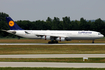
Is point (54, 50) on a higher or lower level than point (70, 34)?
lower

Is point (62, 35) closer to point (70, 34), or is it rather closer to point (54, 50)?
point (70, 34)

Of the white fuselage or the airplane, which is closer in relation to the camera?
the airplane

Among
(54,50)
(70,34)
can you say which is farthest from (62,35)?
(54,50)

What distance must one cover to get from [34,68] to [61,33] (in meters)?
43.1

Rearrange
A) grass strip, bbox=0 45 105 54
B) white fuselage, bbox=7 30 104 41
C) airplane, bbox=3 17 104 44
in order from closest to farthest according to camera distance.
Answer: grass strip, bbox=0 45 105 54, airplane, bbox=3 17 104 44, white fuselage, bbox=7 30 104 41

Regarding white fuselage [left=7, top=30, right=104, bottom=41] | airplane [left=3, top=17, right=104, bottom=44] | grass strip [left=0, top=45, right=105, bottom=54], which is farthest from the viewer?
white fuselage [left=7, top=30, right=104, bottom=41]

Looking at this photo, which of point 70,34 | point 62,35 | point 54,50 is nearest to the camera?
point 54,50

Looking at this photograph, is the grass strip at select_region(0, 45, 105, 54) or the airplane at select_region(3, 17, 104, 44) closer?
the grass strip at select_region(0, 45, 105, 54)

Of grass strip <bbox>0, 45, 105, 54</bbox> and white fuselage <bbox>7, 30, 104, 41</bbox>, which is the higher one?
white fuselage <bbox>7, 30, 104, 41</bbox>

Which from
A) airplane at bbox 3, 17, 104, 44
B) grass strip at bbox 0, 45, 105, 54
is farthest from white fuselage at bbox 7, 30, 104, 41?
grass strip at bbox 0, 45, 105, 54

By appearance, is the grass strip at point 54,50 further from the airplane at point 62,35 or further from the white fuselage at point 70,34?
the white fuselage at point 70,34

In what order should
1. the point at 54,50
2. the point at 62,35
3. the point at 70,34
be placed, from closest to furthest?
the point at 54,50, the point at 70,34, the point at 62,35

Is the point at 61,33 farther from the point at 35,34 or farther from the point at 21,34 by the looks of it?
the point at 21,34

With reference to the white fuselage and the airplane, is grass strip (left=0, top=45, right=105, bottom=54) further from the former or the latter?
the white fuselage
